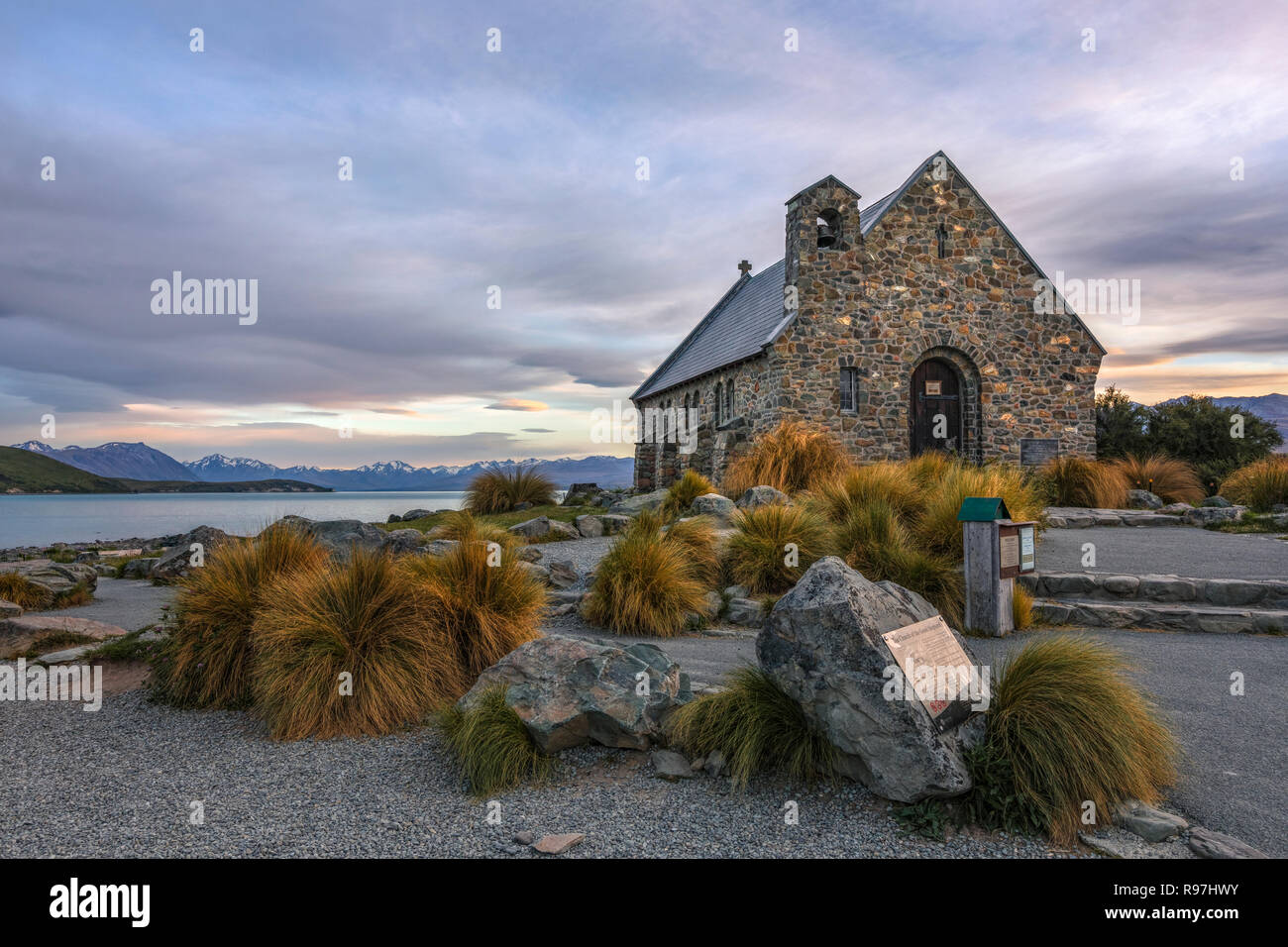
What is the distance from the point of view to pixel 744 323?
2439 centimetres

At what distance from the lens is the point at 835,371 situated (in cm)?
1952

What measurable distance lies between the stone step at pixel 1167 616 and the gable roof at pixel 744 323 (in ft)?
39.5

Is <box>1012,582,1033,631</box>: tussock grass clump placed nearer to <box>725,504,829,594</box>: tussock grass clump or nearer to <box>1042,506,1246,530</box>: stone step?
<box>725,504,829,594</box>: tussock grass clump

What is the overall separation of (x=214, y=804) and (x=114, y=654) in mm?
3750

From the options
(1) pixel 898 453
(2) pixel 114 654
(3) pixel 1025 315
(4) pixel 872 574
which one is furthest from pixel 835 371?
(2) pixel 114 654

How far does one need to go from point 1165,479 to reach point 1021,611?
13.6 m

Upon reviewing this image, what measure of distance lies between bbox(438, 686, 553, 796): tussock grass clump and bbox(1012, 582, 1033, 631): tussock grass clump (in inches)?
210

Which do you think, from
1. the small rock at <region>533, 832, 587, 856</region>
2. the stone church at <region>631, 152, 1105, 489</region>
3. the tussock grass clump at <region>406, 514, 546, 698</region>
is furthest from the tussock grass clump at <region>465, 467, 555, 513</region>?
the small rock at <region>533, 832, 587, 856</region>

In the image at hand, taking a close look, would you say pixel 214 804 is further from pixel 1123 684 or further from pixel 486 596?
pixel 1123 684

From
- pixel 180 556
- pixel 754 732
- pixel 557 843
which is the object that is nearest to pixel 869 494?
pixel 754 732

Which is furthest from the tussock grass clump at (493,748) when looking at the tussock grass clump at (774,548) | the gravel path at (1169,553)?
the gravel path at (1169,553)

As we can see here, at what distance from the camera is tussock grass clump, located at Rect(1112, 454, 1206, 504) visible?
58.3ft

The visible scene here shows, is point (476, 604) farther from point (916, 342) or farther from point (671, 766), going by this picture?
point (916, 342)
